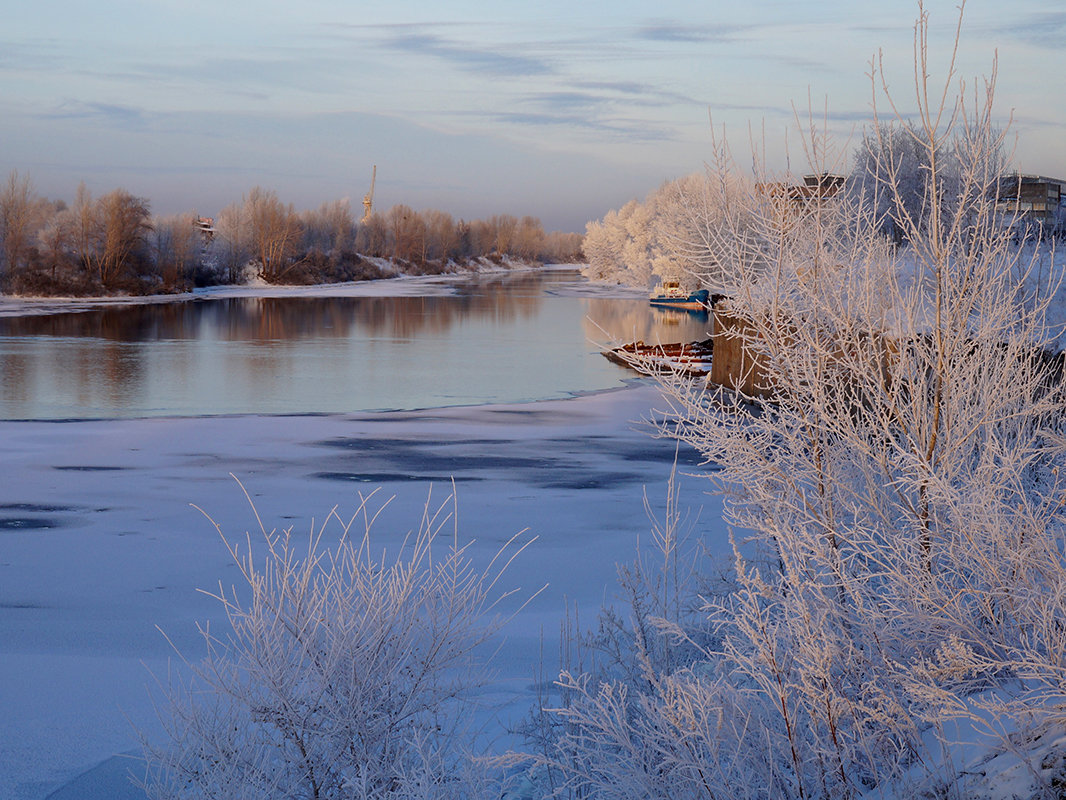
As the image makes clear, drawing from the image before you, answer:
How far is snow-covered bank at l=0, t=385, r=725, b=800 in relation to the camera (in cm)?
415

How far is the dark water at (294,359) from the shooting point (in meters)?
14.8

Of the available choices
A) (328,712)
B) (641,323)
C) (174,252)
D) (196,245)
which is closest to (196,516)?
(328,712)

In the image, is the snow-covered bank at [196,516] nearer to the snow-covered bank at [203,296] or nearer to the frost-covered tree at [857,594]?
the frost-covered tree at [857,594]

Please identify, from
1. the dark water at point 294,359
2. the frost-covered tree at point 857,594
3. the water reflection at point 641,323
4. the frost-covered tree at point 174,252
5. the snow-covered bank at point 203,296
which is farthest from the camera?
the frost-covered tree at point 174,252

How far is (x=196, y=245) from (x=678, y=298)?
1324 inches

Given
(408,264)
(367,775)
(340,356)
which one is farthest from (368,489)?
(408,264)

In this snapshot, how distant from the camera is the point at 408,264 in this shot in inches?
3585

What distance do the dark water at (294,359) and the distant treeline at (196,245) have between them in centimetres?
1032

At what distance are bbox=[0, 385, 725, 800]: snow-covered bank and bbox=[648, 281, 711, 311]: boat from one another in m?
29.7

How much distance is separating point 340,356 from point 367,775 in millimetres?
18993

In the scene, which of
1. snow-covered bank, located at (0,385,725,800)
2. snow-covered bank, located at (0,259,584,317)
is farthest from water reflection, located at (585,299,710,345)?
snow-covered bank, located at (0,259,584,317)

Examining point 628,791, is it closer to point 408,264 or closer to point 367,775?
point 367,775

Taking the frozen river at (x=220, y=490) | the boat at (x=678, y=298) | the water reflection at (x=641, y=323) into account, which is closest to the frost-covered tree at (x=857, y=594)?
the frozen river at (x=220, y=490)

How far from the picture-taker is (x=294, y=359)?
67.6 ft
